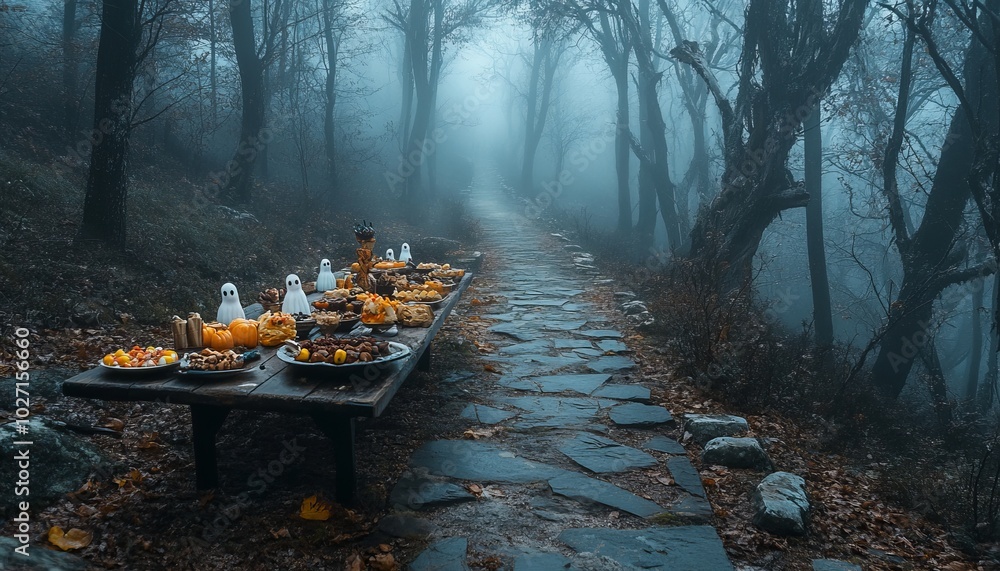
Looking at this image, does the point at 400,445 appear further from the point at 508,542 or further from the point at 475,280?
the point at 475,280

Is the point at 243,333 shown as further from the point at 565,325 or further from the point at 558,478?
the point at 565,325

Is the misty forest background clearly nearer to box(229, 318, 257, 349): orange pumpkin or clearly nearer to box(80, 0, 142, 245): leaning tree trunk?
box(80, 0, 142, 245): leaning tree trunk

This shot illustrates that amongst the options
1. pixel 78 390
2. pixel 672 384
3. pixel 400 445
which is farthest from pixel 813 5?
pixel 78 390

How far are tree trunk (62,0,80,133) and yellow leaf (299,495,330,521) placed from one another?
35.0 feet

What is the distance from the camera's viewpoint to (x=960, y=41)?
12859 millimetres

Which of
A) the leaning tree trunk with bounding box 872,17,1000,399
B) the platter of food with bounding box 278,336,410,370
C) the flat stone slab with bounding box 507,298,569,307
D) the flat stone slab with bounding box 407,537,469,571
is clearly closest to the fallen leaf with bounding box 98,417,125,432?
the platter of food with bounding box 278,336,410,370

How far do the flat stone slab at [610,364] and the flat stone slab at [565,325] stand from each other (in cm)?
121

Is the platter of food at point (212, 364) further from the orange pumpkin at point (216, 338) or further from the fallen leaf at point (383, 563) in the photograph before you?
the fallen leaf at point (383, 563)

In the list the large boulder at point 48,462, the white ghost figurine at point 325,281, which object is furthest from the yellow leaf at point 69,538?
the white ghost figurine at point 325,281

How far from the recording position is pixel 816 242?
1101 centimetres

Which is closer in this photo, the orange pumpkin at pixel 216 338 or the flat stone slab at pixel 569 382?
the orange pumpkin at pixel 216 338

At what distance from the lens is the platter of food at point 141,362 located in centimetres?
312

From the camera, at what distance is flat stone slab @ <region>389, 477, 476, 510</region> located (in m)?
3.50

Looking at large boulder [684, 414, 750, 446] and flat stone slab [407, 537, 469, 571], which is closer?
flat stone slab [407, 537, 469, 571]
